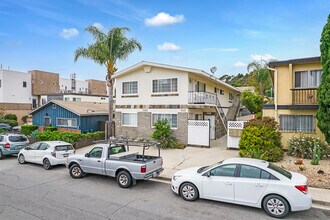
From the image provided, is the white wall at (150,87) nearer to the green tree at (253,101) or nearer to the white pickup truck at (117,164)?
the white pickup truck at (117,164)

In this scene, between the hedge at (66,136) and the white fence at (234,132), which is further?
the hedge at (66,136)

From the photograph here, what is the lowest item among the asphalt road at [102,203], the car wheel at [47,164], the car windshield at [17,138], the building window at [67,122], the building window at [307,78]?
the asphalt road at [102,203]

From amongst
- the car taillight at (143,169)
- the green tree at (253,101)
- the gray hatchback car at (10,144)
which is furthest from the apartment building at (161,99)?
the car taillight at (143,169)

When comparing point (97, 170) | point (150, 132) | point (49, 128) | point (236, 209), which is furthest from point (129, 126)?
point (236, 209)

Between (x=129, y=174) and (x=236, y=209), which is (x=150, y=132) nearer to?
(x=129, y=174)

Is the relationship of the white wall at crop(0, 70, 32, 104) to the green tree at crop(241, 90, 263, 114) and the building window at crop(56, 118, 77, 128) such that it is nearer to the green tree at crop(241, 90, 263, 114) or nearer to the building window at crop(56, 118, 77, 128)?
the building window at crop(56, 118, 77, 128)

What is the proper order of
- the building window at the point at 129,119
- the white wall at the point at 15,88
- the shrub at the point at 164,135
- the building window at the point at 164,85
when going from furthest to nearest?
the white wall at the point at 15,88
the building window at the point at 129,119
the building window at the point at 164,85
the shrub at the point at 164,135

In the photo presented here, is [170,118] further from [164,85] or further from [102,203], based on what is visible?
[102,203]

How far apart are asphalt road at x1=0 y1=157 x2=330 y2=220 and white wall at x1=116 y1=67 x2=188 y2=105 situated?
9.46m

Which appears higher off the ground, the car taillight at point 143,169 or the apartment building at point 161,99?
the apartment building at point 161,99

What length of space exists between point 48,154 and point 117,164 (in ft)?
17.3

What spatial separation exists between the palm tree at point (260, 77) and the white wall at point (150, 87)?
21264 millimetres

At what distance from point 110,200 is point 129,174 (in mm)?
1366

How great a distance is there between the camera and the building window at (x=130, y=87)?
2003 centimetres
